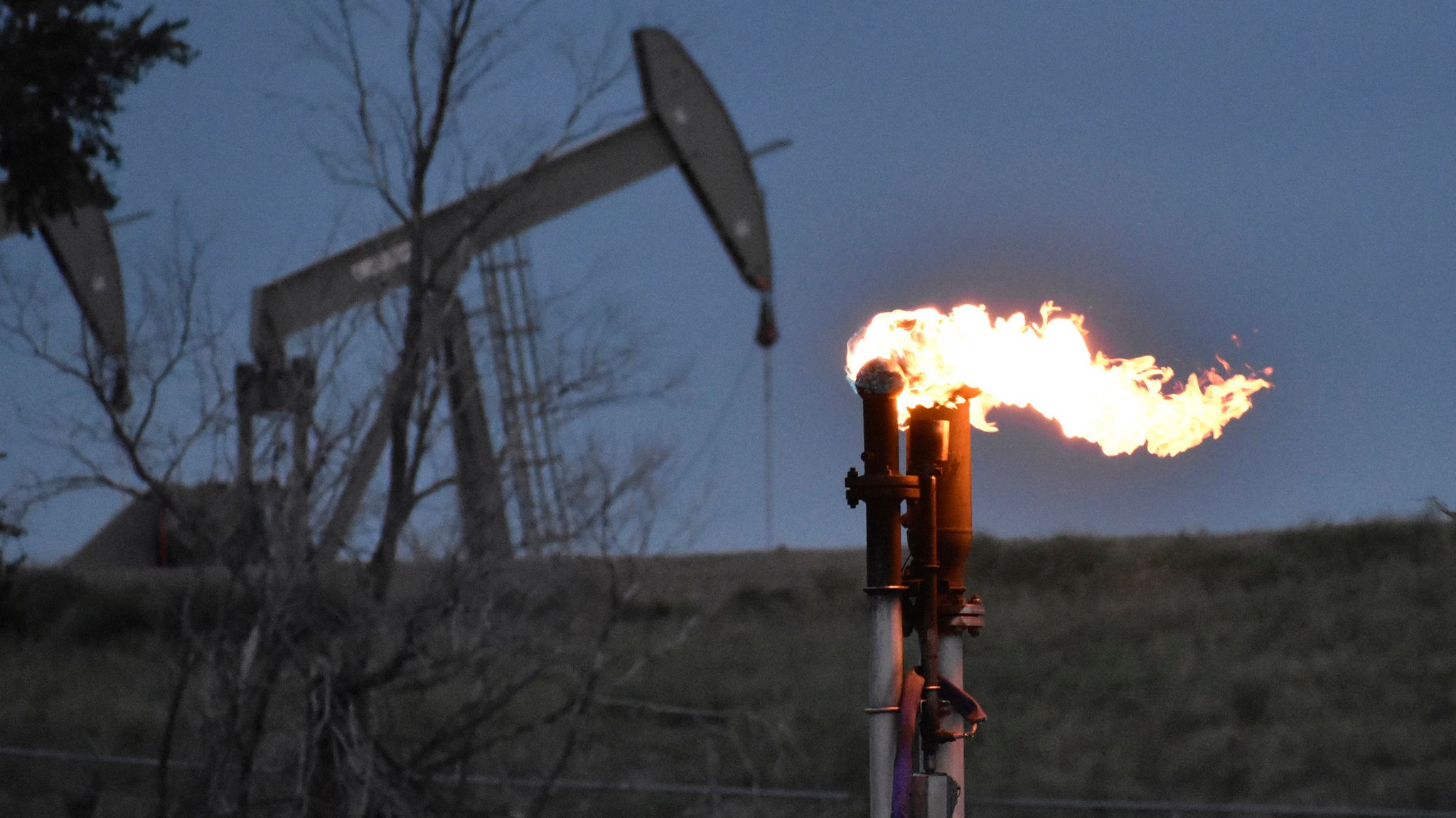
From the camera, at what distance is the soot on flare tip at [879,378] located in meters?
5.93

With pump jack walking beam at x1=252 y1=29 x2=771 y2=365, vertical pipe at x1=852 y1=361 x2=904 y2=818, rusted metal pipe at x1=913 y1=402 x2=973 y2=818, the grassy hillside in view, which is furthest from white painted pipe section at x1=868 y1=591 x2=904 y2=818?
pump jack walking beam at x1=252 y1=29 x2=771 y2=365

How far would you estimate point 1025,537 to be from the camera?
36094mm

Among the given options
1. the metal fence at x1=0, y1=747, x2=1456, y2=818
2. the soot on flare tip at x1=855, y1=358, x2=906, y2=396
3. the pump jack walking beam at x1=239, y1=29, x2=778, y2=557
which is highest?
the pump jack walking beam at x1=239, y1=29, x2=778, y2=557

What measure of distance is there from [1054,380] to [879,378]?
1316 mm

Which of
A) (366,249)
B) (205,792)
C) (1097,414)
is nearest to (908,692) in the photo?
(1097,414)

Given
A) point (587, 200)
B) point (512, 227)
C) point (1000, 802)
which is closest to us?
point (1000, 802)

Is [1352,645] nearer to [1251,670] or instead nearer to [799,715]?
[1251,670]

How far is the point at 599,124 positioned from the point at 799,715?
440 inches

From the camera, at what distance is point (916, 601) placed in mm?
5836

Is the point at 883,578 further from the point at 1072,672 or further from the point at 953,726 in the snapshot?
the point at 1072,672

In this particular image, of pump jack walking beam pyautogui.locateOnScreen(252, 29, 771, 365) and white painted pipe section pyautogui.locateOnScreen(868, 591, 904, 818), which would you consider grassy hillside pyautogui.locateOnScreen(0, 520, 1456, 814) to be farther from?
white painted pipe section pyautogui.locateOnScreen(868, 591, 904, 818)

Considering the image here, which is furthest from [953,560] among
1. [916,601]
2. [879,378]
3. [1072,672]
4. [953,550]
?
[1072,672]

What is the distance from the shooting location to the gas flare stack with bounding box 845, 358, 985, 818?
5.66 m

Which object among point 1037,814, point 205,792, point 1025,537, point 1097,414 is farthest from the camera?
point 1025,537
